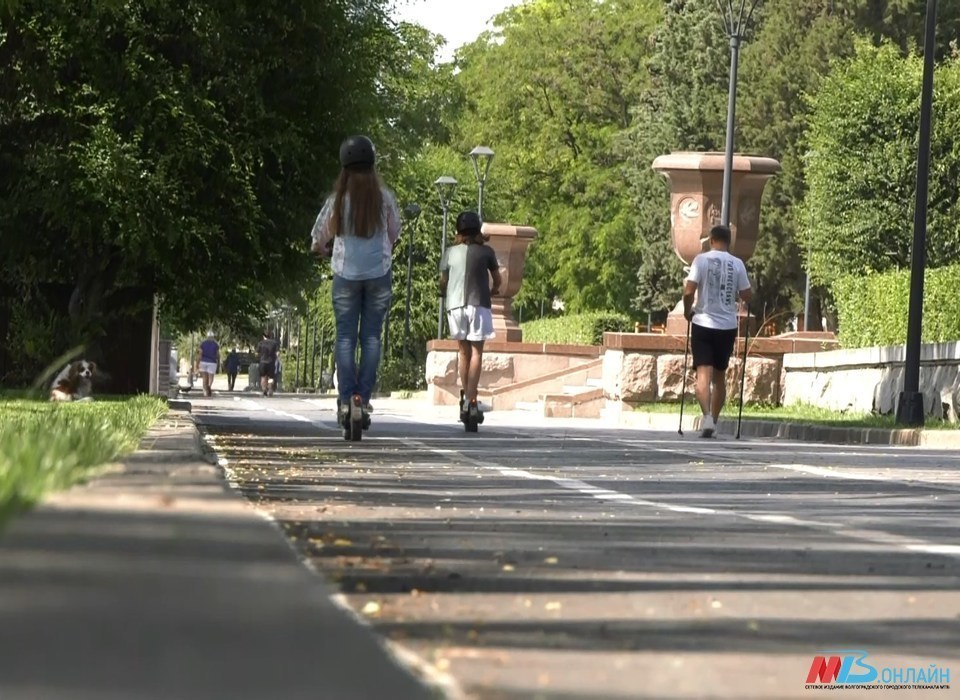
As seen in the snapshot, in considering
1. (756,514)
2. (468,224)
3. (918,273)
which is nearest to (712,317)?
(468,224)

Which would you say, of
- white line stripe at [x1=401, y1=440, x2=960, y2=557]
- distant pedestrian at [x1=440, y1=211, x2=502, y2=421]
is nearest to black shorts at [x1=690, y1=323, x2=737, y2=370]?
distant pedestrian at [x1=440, y1=211, x2=502, y2=421]

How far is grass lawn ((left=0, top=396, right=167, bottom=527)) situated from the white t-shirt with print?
8082mm

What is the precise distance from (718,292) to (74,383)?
599 cm

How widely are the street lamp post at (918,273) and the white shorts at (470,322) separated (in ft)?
19.0

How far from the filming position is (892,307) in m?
28.5

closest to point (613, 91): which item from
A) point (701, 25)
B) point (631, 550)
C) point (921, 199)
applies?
point (701, 25)

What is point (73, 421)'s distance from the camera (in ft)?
31.5

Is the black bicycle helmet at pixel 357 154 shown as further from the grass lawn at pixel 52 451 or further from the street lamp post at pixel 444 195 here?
the street lamp post at pixel 444 195

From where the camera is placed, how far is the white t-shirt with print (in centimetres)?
1831

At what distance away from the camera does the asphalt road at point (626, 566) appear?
12.7ft

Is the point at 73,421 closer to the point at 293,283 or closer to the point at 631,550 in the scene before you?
the point at 631,550

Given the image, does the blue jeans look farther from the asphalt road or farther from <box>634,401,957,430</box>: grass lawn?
<box>634,401,957,430</box>: grass lawn

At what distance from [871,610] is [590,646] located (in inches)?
45.3

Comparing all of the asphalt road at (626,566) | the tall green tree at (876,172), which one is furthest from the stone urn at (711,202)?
the tall green tree at (876,172)
